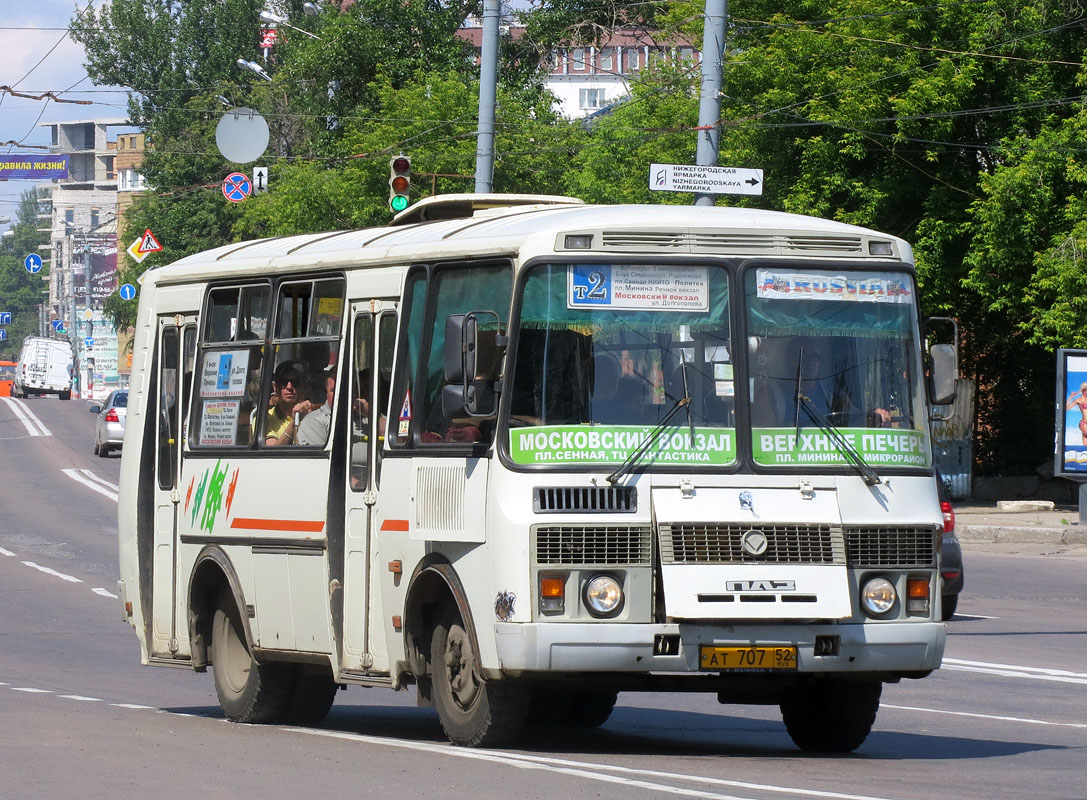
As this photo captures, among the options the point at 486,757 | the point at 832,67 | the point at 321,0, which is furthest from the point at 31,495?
the point at 321,0

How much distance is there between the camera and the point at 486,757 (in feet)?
30.4

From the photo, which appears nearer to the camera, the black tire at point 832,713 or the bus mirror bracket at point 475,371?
the bus mirror bracket at point 475,371

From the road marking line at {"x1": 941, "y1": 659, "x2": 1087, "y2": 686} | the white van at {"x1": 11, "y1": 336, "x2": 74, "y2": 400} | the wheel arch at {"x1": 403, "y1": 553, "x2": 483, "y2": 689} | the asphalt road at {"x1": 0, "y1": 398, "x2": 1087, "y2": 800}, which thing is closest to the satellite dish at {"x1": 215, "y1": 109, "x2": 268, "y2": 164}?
the asphalt road at {"x1": 0, "y1": 398, "x2": 1087, "y2": 800}

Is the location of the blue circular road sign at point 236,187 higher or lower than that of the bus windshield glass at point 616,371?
higher

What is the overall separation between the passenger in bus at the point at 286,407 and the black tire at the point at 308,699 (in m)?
1.50

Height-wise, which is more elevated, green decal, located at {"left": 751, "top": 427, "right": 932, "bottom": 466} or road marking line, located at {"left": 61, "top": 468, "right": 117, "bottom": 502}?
green decal, located at {"left": 751, "top": 427, "right": 932, "bottom": 466}

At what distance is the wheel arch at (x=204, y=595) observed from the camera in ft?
39.8

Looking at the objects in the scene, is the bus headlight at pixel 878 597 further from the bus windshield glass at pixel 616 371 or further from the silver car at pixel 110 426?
the silver car at pixel 110 426

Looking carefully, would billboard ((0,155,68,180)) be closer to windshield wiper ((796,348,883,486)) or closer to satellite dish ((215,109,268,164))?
satellite dish ((215,109,268,164))

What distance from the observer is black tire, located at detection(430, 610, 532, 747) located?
31.1ft

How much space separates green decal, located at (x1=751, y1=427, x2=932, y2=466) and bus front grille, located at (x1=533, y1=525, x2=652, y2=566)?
74 cm

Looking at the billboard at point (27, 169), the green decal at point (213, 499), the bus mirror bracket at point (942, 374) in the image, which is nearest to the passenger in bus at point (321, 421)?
the green decal at point (213, 499)

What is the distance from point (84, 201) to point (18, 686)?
17627 centimetres

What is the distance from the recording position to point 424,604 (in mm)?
10086
